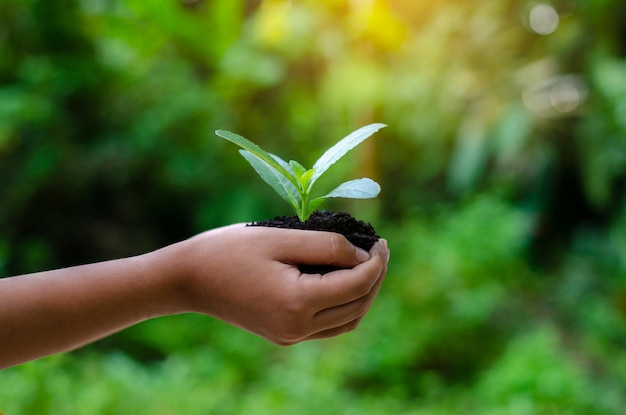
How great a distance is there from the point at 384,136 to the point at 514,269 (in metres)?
1.03

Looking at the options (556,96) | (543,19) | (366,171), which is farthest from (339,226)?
(543,19)

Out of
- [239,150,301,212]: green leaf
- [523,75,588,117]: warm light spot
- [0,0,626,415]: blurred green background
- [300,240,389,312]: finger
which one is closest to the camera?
[300,240,389,312]: finger

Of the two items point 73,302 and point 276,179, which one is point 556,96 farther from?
point 73,302

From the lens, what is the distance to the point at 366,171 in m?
2.36

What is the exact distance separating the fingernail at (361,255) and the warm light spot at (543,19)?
246cm

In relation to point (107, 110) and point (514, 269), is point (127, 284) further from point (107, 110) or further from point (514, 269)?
point (107, 110)

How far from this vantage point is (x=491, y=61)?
8.91ft

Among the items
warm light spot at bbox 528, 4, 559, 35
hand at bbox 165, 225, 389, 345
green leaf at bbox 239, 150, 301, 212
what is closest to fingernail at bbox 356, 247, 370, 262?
hand at bbox 165, 225, 389, 345

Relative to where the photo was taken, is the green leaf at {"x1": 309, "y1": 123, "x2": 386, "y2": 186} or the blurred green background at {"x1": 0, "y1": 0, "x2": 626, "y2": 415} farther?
the blurred green background at {"x1": 0, "y1": 0, "x2": 626, "y2": 415}

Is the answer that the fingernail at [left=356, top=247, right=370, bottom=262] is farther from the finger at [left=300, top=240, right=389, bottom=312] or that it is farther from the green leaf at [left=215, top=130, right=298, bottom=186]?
the green leaf at [left=215, top=130, right=298, bottom=186]

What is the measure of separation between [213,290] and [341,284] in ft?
0.45

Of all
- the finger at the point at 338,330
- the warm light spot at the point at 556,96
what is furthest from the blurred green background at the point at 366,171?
the finger at the point at 338,330

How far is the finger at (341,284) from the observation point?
572mm

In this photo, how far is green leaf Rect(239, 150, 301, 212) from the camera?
69 centimetres
